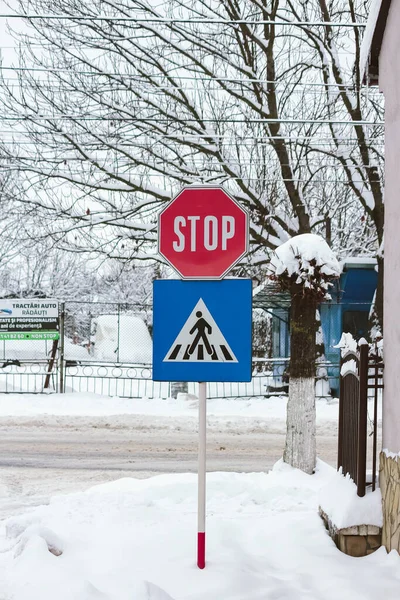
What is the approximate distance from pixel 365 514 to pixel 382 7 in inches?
152

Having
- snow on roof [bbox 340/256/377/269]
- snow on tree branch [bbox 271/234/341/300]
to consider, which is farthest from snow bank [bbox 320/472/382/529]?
snow on roof [bbox 340/256/377/269]

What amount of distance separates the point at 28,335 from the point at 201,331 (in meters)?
12.6

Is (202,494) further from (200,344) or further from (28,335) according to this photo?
(28,335)

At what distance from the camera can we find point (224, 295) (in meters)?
4.79

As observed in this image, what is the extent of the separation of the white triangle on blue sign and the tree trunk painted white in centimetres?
384

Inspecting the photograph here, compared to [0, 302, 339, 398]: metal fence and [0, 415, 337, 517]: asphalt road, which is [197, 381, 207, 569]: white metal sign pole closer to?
[0, 415, 337, 517]: asphalt road

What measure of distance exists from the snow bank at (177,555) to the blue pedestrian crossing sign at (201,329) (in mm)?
1324

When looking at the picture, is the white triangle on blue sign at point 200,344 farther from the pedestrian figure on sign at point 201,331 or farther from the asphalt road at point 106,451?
the asphalt road at point 106,451

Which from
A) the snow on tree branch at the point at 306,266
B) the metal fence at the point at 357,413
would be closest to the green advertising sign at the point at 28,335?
the snow on tree branch at the point at 306,266

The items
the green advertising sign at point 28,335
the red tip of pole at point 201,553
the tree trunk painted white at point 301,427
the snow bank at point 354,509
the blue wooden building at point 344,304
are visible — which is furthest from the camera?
the blue wooden building at point 344,304

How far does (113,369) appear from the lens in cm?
2017

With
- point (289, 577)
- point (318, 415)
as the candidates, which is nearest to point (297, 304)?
point (289, 577)

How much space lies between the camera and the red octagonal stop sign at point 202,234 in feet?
15.6

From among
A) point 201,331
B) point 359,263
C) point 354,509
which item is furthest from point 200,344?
point 359,263
